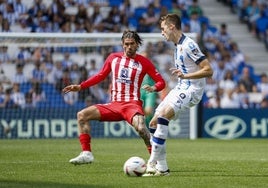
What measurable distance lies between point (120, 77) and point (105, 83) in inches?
409

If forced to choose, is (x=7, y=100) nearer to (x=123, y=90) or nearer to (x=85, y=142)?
(x=123, y=90)

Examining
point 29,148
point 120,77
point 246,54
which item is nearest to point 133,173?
point 120,77

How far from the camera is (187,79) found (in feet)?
39.7

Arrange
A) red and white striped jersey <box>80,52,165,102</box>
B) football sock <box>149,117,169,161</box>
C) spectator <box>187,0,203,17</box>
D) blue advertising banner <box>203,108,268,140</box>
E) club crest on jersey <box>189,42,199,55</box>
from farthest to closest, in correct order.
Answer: spectator <box>187,0,203,17</box>, blue advertising banner <box>203,108,268,140</box>, red and white striped jersey <box>80,52,165,102</box>, club crest on jersey <box>189,42,199,55</box>, football sock <box>149,117,169,161</box>

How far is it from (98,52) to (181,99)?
479 inches

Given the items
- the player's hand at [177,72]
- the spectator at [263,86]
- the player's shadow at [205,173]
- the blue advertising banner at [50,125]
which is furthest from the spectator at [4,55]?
the player's hand at [177,72]

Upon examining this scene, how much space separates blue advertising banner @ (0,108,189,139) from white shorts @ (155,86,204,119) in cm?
1151

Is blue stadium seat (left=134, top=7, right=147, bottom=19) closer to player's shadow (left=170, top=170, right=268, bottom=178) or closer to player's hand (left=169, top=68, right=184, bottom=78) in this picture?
player's shadow (left=170, top=170, right=268, bottom=178)

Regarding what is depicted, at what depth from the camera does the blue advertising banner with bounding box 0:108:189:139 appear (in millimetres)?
23281

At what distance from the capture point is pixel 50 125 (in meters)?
23.6

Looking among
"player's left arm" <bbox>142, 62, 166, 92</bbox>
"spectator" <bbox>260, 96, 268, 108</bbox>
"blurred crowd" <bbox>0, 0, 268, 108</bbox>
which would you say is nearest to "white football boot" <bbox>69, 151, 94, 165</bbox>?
"player's left arm" <bbox>142, 62, 166, 92</bbox>

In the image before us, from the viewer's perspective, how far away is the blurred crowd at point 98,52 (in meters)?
23.4

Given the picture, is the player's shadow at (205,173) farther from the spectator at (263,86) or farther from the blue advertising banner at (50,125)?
the spectator at (263,86)

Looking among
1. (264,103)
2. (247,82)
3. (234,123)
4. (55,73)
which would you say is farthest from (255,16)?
(55,73)
